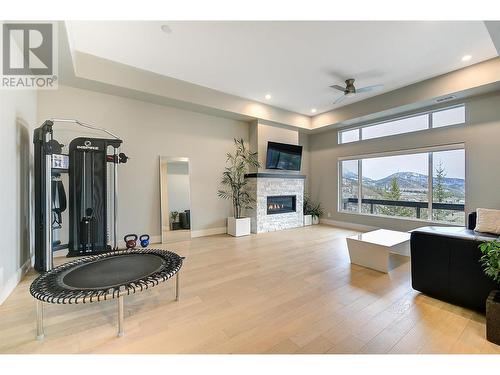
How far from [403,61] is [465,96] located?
169 cm

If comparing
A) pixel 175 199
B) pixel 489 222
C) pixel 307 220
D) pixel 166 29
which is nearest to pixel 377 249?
pixel 489 222

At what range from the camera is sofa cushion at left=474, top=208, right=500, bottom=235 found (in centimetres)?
250

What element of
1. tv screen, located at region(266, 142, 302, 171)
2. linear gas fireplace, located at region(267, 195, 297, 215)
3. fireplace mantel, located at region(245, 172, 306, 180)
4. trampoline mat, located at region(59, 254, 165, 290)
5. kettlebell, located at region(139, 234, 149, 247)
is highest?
tv screen, located at region(266, 142, 302, 171)

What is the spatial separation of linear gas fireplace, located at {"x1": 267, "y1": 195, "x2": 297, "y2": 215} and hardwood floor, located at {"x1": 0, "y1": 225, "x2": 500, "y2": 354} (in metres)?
2.90

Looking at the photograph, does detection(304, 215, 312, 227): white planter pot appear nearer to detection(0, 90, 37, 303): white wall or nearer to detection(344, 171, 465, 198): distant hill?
detection(344, 171, 465, 198): distant hill

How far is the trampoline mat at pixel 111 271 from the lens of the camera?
6.25ft

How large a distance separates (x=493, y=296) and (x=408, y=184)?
4.02m

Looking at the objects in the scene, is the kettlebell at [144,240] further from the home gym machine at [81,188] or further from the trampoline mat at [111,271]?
the trampoline mat at [111,271]

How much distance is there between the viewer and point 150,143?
14.9 feet

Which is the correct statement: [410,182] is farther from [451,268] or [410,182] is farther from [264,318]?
[264,318]

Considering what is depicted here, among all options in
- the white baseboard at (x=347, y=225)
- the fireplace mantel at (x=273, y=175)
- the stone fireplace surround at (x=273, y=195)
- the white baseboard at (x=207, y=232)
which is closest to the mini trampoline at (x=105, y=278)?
the white baseboard at (x=207, y=232)

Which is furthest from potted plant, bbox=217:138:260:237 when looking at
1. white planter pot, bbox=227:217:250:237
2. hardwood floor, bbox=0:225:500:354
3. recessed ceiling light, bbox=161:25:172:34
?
recessed ceiling light, bbox=161:25:172:34
